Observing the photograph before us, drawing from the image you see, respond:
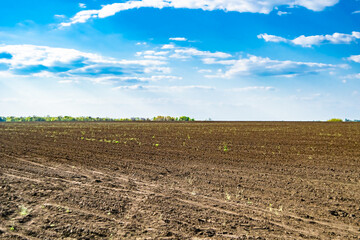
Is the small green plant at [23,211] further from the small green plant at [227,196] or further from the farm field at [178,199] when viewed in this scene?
the small green plant at [227,196]

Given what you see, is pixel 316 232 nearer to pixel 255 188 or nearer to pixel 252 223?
pixel 252 223

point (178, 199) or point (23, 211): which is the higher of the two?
point (178, 199)

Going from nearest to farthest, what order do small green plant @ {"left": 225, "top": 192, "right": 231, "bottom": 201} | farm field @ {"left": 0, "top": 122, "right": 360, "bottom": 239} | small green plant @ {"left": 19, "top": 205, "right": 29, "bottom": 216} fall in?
farm field @ {"left": 0, "top": 122, "right": 360, "bottom": 239}
small green plant @ {"left": 19, "top": 205, "right": 29, "bottom": 216}
small green plant @ {"left": 225, "top": 192, "right": 231, "bottom": 201}

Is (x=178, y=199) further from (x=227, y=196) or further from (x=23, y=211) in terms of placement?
(x=23, y=211)

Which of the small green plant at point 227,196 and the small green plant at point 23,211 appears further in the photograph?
the small green plant at point 227,196

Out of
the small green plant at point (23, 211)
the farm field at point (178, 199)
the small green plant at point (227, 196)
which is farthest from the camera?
the small green plant at point (227, 196)

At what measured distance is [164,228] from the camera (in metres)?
6.45

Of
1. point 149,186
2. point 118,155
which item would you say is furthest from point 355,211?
point 118,155

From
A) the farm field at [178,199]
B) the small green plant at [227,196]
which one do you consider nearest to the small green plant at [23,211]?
the farm field at [178,199]

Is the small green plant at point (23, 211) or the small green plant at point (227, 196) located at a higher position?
the small green plant at point (227, 196)

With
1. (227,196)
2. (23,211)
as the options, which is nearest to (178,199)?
(227,196)

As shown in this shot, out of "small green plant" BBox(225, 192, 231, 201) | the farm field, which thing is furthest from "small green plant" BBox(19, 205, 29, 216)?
"small green plant" BBox(225, 192, 231, 201)

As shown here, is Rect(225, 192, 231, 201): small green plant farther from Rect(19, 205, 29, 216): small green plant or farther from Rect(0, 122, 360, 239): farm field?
Rect(19, 205, 29, 216): small green plant

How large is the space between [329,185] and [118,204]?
663 centimetres
